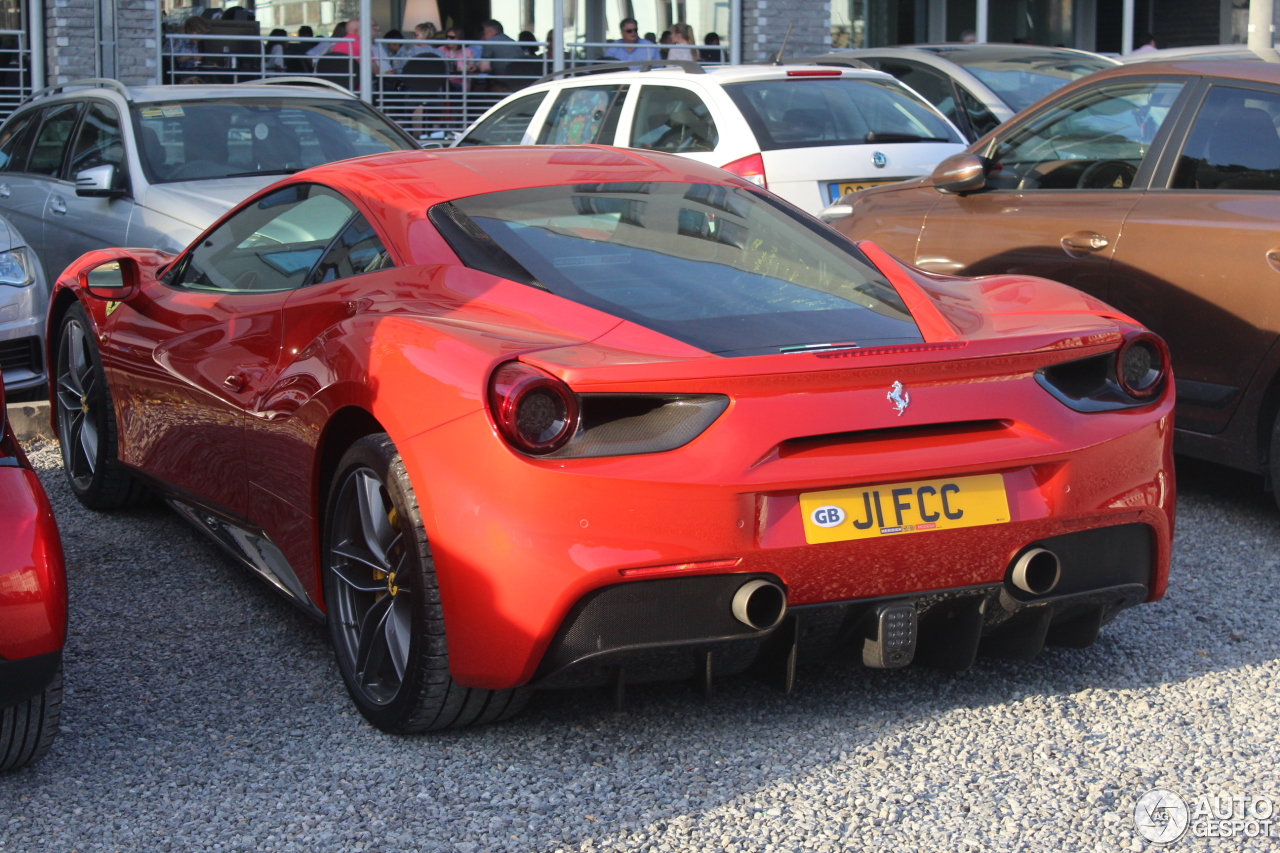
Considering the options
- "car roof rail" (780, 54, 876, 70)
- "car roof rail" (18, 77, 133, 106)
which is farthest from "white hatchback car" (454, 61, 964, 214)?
"car roof rail" (18, 77, 133, 106)

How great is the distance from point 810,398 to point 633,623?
56 cm

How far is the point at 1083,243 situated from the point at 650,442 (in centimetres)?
295

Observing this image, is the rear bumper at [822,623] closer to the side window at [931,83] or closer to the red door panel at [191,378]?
the red door panel at [191,378]

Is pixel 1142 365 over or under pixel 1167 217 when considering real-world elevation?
under

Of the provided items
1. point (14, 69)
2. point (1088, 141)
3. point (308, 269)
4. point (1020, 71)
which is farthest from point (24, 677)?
point (14, 69)

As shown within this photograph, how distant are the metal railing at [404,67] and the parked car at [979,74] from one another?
18.1 ft

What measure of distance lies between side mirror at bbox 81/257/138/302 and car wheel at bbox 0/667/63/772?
5.93 feet

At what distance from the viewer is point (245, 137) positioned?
7508 millimetres

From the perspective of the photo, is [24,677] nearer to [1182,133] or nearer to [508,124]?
[1182,133]

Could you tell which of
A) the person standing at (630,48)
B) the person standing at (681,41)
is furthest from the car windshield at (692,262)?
the person standing at (681,41)

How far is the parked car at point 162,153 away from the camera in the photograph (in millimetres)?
6973

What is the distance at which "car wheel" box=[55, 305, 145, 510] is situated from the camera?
4.80m

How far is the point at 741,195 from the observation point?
3926 mm

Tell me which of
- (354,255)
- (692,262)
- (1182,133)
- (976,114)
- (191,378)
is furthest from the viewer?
(976,114)
